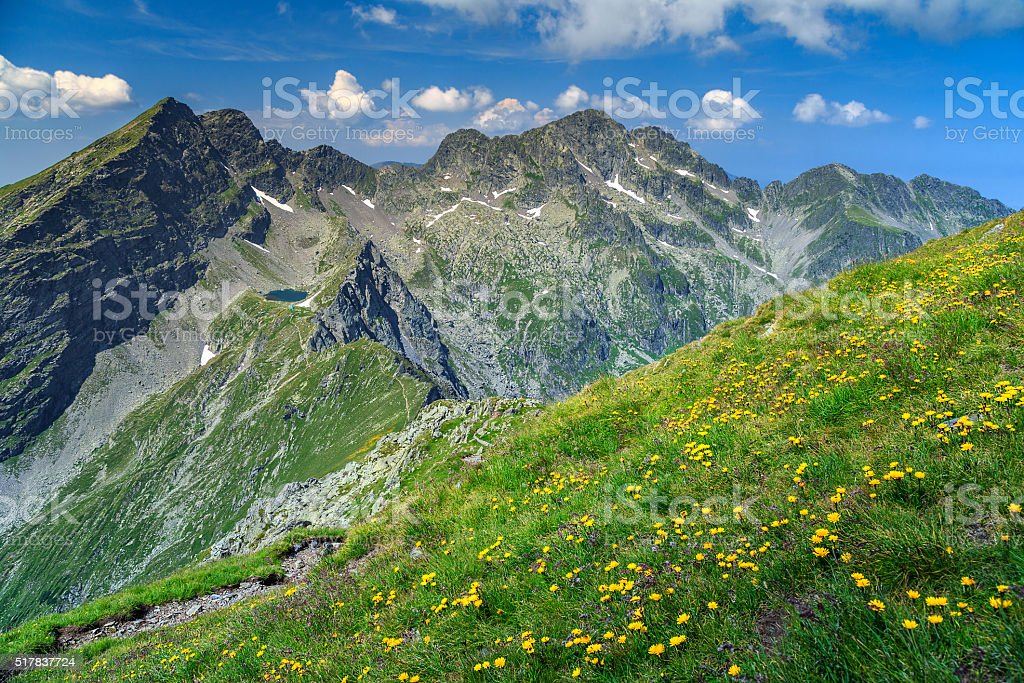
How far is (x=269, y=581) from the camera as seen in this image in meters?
17.6

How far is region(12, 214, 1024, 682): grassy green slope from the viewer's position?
4.36 m

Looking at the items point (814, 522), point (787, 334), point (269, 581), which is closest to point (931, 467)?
point (814, 522)

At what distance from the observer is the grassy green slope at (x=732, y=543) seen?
436 cm

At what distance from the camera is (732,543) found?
20.5ft

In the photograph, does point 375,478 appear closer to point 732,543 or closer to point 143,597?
point 143,597

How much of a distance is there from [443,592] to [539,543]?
5.45ft

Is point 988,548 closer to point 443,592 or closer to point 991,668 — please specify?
point 991,668

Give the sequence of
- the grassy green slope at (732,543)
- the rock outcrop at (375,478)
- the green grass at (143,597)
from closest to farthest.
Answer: the grassy green slope at (732,543) < the green grass at (143,597) < the rock outcrop at (375,478)

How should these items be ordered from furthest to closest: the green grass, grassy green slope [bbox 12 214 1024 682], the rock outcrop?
the rock outcrop
the green grass
grassy green slope [bbox 12 214 1024 682]

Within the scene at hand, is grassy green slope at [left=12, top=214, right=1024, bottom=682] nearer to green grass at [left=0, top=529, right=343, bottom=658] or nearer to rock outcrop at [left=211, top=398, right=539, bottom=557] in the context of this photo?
green grass at [left=0, top=529, right=343, bottom=658]

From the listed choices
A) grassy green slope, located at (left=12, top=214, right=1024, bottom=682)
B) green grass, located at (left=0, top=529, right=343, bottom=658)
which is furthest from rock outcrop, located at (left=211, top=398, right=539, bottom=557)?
grassy green slope, located at (left=12, top=214, right=1024, bottom=682)

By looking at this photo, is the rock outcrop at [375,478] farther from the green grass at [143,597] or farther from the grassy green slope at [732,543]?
the grassy green slope at [732,543]

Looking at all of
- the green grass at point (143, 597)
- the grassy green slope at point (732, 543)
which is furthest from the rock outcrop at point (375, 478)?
the grassy green slope at point (732, 543)

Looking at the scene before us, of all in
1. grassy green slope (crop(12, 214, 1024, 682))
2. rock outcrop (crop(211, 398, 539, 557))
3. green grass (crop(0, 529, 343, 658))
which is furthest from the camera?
rock outcrop (crop(211, 398, 539, 557))
